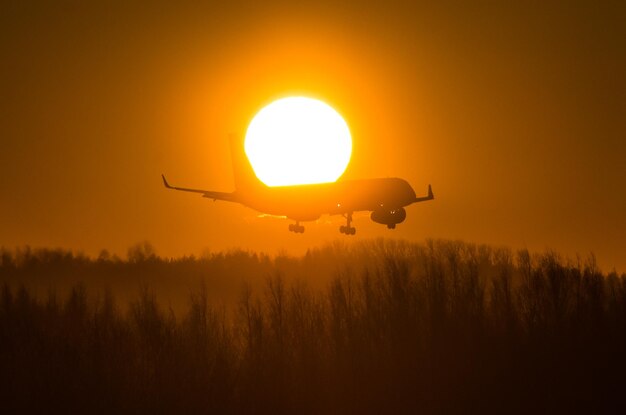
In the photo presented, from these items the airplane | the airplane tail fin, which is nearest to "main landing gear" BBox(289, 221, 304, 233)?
the airplane

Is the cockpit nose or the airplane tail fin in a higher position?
the airplane tail fin

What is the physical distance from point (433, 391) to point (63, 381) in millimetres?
34013

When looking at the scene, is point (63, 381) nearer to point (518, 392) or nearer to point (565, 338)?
point (518, 392)

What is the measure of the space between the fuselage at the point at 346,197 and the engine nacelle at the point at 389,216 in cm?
201

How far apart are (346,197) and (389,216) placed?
8238 mm

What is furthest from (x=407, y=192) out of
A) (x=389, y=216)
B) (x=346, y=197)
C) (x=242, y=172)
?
(x=242, y=172)

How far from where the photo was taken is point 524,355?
3676 inches

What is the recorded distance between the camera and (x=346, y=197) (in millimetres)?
79312

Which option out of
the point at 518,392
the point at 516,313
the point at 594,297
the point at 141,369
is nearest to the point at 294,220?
the point at 141,369

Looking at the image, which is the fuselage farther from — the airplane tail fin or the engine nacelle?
the airplane tail fin

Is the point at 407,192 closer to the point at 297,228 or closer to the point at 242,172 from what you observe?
the point at 297,228

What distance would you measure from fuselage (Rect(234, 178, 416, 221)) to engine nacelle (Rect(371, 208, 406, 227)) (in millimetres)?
2012

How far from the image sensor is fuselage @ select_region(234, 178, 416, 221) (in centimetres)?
7831

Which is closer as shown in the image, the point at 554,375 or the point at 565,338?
the point at 554,375
